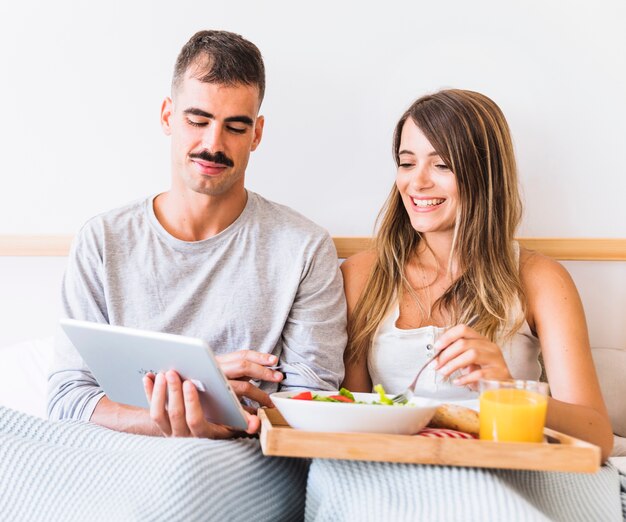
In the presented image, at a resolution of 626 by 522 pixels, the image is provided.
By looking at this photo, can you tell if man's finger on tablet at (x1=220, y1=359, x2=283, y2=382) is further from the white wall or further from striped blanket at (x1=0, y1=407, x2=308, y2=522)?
the white wall

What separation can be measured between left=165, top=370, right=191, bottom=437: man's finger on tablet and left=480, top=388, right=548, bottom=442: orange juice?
47cm

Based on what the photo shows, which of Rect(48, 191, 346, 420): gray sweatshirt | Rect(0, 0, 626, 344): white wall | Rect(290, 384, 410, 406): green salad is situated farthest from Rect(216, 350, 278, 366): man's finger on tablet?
Rect(0, 0, 626, 344): white wall

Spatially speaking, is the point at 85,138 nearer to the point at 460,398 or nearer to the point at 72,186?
the point at 72,186

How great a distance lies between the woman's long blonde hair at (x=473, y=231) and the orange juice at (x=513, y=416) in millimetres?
560

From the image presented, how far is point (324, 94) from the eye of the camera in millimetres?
2010

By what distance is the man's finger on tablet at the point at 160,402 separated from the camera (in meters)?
1.27

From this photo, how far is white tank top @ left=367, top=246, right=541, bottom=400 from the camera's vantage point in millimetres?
1688

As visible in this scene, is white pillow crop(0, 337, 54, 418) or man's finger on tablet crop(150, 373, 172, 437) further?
white pillow crop(0, 337, 54, 418)

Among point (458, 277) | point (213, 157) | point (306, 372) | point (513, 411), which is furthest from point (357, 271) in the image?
point (513, 411)

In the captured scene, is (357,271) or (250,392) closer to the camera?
(250,392)

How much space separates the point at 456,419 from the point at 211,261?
0.66 m

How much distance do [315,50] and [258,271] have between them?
0.64 metres

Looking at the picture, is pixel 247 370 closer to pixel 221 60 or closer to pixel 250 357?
pixel 250 357

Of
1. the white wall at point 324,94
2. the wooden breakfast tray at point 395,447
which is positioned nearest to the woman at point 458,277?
the white wall at point 324,94
